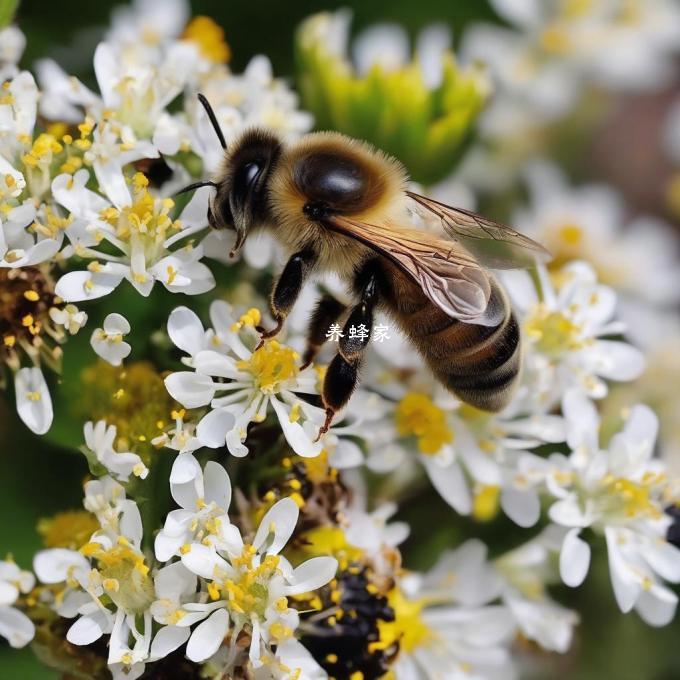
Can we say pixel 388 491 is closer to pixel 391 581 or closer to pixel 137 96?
pixel 391 581

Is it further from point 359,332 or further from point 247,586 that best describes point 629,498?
point 247,586

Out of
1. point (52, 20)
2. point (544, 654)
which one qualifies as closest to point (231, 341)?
point (544, 654)

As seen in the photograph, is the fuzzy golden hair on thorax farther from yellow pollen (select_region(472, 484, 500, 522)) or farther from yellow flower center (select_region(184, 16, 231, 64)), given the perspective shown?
yellow flower center (select_region(184, 16, 231, 64))

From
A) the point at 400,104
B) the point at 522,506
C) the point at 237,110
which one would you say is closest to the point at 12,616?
the point at 522,506

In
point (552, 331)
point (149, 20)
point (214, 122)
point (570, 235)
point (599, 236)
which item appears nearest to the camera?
point (214, 122)

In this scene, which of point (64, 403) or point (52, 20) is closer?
point (64, 403)
